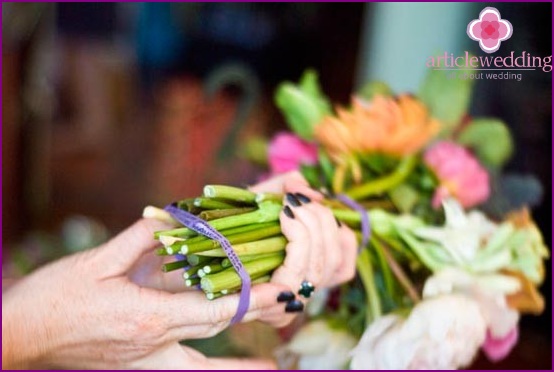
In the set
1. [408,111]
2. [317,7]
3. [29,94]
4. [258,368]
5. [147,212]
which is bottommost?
[258,368]

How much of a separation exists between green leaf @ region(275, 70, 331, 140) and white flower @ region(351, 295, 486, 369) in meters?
0.20

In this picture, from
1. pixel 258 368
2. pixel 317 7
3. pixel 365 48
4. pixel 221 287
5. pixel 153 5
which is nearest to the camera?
pixel 221 287

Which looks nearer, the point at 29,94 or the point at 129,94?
the point at 29,94

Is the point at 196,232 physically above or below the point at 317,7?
below

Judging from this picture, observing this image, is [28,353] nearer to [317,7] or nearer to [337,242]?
[337,242]

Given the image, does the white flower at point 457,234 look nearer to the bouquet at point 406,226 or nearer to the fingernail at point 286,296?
the bouquet at point 406,226

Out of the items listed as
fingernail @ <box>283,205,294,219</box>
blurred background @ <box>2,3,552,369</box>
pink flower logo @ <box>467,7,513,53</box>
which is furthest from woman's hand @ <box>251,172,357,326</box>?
blurred background @ <box>2,3,552,369</box>

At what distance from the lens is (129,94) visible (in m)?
2.16

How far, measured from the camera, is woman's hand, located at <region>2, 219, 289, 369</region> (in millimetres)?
504

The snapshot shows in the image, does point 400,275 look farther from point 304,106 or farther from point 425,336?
point 304,106

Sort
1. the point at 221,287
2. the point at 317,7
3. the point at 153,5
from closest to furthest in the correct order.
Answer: the point at 221,287 → the point at 153,5 → the point at 317,7

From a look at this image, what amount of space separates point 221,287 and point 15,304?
0.15 m

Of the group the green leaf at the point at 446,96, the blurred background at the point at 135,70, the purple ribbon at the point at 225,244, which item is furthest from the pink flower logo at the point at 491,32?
the blurred background at the point at 135,70

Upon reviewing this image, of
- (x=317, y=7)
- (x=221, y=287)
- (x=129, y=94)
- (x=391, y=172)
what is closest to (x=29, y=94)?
(x=129, y=94)
